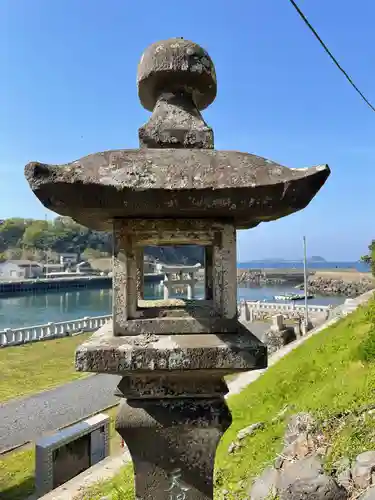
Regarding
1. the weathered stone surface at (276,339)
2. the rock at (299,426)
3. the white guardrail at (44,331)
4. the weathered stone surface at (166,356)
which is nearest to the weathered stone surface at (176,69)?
the weathered stone surface at (166,356)

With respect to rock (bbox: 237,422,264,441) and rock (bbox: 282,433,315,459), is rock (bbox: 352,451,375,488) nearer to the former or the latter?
rock (bbox: 282,433,315,459)

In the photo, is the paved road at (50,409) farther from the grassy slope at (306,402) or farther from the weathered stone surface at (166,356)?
the weathered stone surface at (166,356)

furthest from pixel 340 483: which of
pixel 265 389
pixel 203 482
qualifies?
pixel 265 389

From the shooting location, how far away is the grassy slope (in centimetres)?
544

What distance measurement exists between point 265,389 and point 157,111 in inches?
325

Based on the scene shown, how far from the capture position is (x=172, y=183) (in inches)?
84.5

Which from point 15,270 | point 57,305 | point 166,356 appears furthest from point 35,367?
point 15,270

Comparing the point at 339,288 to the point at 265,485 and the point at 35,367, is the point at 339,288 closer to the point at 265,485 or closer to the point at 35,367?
the point at 35,367

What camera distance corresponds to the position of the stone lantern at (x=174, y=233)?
7.08 ft

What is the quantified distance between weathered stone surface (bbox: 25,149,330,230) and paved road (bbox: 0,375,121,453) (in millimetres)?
8886

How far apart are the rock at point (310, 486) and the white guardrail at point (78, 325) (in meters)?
11.2

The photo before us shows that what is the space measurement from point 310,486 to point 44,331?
20.3 metres

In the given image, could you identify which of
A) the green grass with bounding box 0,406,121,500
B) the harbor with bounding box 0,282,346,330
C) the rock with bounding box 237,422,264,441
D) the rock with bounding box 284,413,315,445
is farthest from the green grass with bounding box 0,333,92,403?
the harbor with bounding box 0,282,346,330

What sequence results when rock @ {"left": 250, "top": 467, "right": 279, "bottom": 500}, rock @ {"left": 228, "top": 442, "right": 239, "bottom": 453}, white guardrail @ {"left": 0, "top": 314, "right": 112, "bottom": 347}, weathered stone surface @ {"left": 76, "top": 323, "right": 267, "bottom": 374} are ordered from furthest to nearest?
white guardrail @ {"left": 0, "top": 314, "right": 112, "bottom": 347} → rock @ {"left": 228, "top": 442, "right": 239, "bottom": 453} → rock @ {"left": 250, "top": 467, "right": 279, "bottom": 500} → weathered stone surface @ {"left": 76, "top": 323, "right": 267, "bottom": 374}
